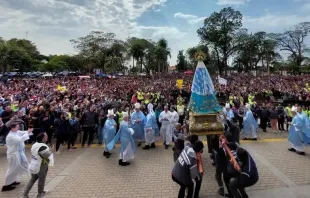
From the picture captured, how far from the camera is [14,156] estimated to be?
6.32 meters

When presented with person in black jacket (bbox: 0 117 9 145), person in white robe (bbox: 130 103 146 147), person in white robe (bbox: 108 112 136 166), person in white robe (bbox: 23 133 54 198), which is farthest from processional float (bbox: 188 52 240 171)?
person in black jacket (bbox: 0 117 9 145)

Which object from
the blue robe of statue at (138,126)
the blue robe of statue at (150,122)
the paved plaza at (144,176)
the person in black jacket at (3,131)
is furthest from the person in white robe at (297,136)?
the person in black jacket at (3,131)

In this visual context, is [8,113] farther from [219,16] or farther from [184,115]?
[219,16]

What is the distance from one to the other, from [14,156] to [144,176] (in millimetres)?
3429

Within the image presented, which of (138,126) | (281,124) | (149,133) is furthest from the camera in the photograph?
(281,124)

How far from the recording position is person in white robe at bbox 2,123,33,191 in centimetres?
621

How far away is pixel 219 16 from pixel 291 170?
47.9 m

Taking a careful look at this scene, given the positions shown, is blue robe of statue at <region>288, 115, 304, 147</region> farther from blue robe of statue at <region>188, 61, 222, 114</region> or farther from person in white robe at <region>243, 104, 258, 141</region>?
blue robe of statue at <region>188, 61, 222, 114</region>

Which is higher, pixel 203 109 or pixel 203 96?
pixel 203 96

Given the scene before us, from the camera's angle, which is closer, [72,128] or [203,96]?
[203,96]

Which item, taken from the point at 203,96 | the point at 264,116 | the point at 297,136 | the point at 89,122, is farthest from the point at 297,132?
the point at 89,122

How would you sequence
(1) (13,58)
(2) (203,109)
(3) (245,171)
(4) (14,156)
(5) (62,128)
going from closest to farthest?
(3) (245,171)
(4) (14,156)
(2) (203,109)
(5) (62,128)
(1) (13,58)

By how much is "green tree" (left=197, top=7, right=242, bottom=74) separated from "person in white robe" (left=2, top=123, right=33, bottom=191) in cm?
4886

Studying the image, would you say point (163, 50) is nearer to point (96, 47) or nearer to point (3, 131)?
point (96, 47)
